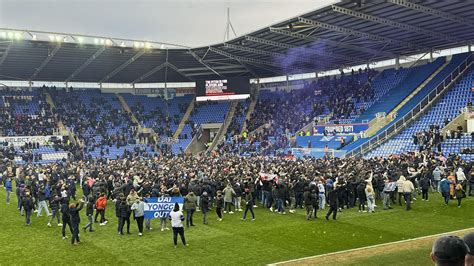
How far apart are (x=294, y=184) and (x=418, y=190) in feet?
26.3

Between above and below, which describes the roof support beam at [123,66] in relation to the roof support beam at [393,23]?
above

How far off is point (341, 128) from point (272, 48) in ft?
32.4

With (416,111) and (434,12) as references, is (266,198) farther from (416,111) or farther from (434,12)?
(416,111)

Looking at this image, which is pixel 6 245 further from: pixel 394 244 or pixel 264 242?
pixel 394 244

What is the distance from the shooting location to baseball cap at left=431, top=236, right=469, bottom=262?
2654mm

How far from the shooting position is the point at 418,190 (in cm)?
2356

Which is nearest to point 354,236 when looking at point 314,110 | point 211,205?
point 211,205

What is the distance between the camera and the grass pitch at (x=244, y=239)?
41.4 ft

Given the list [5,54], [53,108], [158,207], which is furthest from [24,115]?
[158,207]

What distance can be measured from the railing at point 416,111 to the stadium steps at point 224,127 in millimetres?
21158

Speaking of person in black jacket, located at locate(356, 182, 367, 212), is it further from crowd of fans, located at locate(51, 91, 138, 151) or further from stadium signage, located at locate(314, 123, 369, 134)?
crowd of fans, located at locate(51, 91, 138, 151)

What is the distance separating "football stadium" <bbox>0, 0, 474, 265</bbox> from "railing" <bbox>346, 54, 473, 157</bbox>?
0.14 meters

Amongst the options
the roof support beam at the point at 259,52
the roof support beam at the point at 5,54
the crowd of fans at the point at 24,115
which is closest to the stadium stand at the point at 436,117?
the roof support beam at the point at 259,52

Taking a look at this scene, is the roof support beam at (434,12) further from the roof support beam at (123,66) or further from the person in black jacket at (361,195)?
the roof support beam at (123,66)
